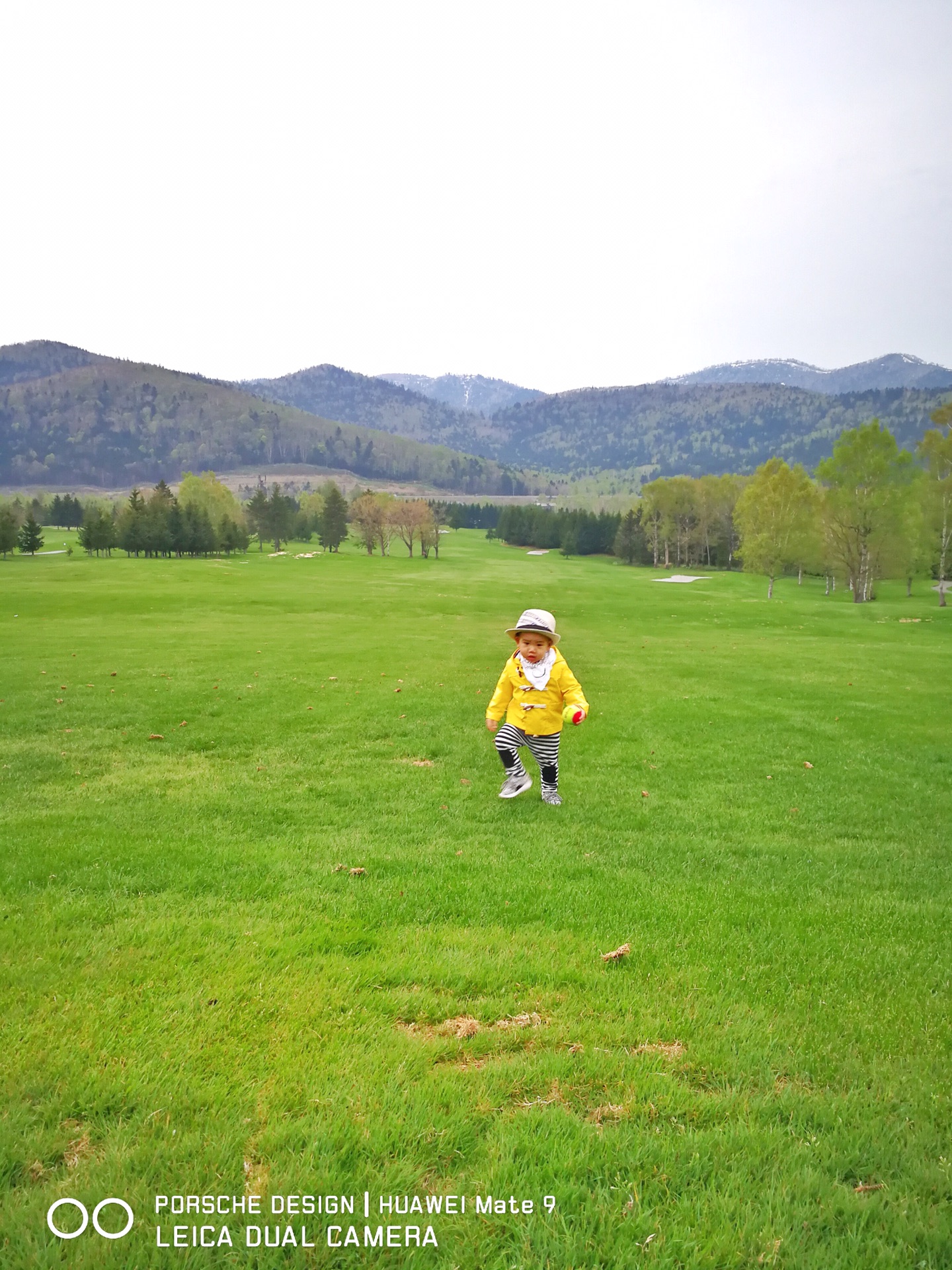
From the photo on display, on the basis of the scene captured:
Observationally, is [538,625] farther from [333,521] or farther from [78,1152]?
[333,521]

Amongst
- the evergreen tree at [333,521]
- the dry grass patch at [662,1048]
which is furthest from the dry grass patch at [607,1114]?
the evergreen tree at [333,521]

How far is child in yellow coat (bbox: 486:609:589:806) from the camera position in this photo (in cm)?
921

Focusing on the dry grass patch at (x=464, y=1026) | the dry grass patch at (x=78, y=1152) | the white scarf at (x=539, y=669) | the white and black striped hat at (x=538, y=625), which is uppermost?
the white and black striped hat at (x=538, y=625)

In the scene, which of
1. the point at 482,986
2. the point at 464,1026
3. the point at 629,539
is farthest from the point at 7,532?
the point at 464,1026

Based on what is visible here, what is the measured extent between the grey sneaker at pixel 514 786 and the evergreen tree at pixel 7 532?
9414 cm

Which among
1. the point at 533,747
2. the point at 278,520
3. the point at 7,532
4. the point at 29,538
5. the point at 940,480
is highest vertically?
the point at 278,520

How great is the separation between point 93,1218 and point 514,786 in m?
7.32

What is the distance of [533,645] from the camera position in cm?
923

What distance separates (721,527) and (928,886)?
359 ft

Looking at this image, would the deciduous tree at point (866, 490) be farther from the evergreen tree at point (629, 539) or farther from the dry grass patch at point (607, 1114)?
the dry grass patch at point (607, 1114)

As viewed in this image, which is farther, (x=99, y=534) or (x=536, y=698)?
(x=99, y=534)

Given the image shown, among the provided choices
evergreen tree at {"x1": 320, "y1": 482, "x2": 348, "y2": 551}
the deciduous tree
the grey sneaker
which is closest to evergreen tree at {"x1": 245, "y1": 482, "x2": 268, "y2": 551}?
evergreen tree at {"x1": 320, "y1": 482, "x2": 348, "y2": 551}

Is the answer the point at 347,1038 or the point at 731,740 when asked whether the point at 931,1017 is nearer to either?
the point at 347,1038

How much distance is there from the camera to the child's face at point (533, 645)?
9219 mm
